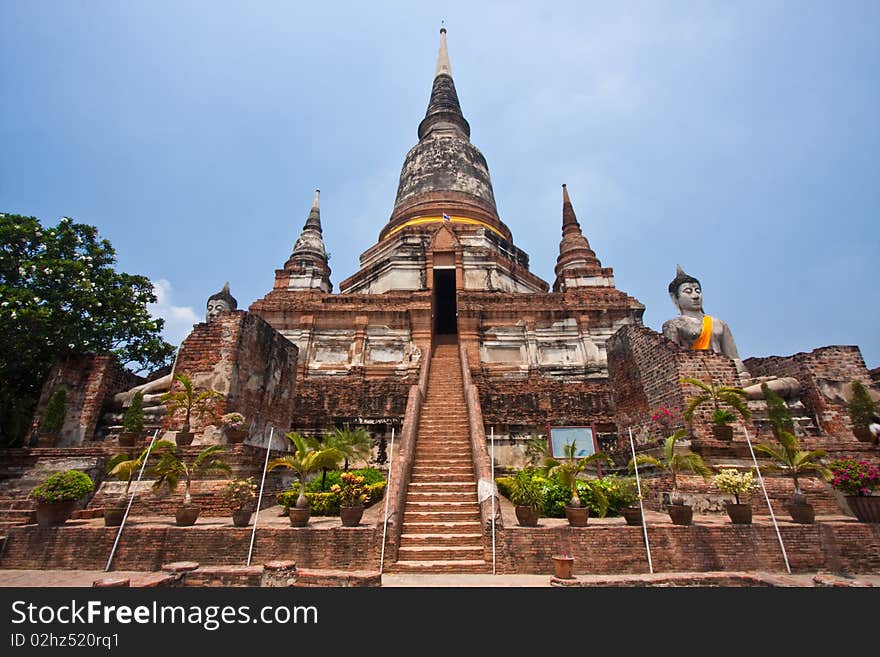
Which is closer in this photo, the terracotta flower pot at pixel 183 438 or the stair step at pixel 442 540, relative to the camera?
the stair step at pixel 442 540

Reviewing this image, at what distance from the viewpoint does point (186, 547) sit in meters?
6.11

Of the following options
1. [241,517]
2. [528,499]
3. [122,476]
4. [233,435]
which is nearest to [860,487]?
[528,499]

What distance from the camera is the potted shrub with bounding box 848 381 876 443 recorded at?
9.02 m

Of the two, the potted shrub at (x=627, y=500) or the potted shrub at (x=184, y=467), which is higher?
the potted shrub at (x=184, y=467)

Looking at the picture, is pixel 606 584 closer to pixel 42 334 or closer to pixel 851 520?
pixel 851 520

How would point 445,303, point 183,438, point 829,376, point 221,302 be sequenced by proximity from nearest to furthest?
point 183,438
point 829,376
point 221,302
point 445,303

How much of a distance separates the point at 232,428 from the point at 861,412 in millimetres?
12616

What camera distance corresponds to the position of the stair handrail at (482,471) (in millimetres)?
6332

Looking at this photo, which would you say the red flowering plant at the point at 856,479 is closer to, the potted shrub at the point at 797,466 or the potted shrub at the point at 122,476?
the potted shrub at the point at 797,466

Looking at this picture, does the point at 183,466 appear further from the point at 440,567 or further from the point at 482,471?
the point at 482,471

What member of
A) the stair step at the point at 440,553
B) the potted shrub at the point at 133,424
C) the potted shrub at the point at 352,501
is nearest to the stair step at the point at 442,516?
the stair step at the point at 440,553

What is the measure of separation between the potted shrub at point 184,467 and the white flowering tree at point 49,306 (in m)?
5.64

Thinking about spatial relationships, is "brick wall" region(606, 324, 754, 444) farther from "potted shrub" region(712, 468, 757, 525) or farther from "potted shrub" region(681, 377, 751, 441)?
"potted shrub" region(712, 468, 757, 525)
